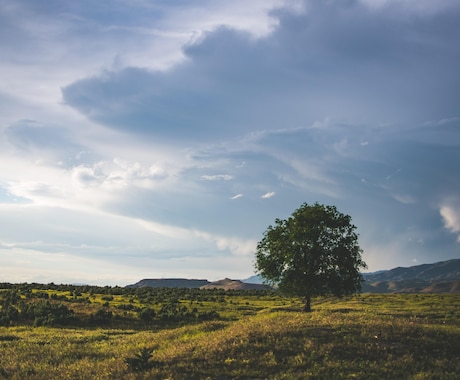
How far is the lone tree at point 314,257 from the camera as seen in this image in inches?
1956

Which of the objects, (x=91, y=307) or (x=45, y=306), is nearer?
(x=45, y=306)

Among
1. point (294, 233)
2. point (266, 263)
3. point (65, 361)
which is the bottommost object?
point (65, 361)

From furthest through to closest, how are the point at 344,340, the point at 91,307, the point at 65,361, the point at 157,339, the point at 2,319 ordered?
1. the point at 91,307
2. the point at 2,319
3. the point at 157,339
4. the point at 65,361
5. the point at 344,340

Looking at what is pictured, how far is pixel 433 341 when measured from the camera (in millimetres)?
19625

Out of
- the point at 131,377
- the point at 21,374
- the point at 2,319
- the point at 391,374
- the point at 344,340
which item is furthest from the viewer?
the point at 2,319

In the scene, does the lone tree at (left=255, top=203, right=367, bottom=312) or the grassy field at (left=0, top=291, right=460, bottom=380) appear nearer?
the grassy field at (left=0, top=291, right=460, bottom=380)

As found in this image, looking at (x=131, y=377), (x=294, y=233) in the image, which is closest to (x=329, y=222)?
(x=294, y=233)

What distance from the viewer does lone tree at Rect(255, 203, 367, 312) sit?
163 ft

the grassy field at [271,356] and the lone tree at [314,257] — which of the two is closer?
the grassy field at [271,356]

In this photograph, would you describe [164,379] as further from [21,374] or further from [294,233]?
[294,233]

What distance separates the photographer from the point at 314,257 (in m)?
49.8

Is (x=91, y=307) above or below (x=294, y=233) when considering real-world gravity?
below

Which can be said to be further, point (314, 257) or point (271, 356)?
point (314, 257)

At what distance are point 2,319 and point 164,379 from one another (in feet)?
110
